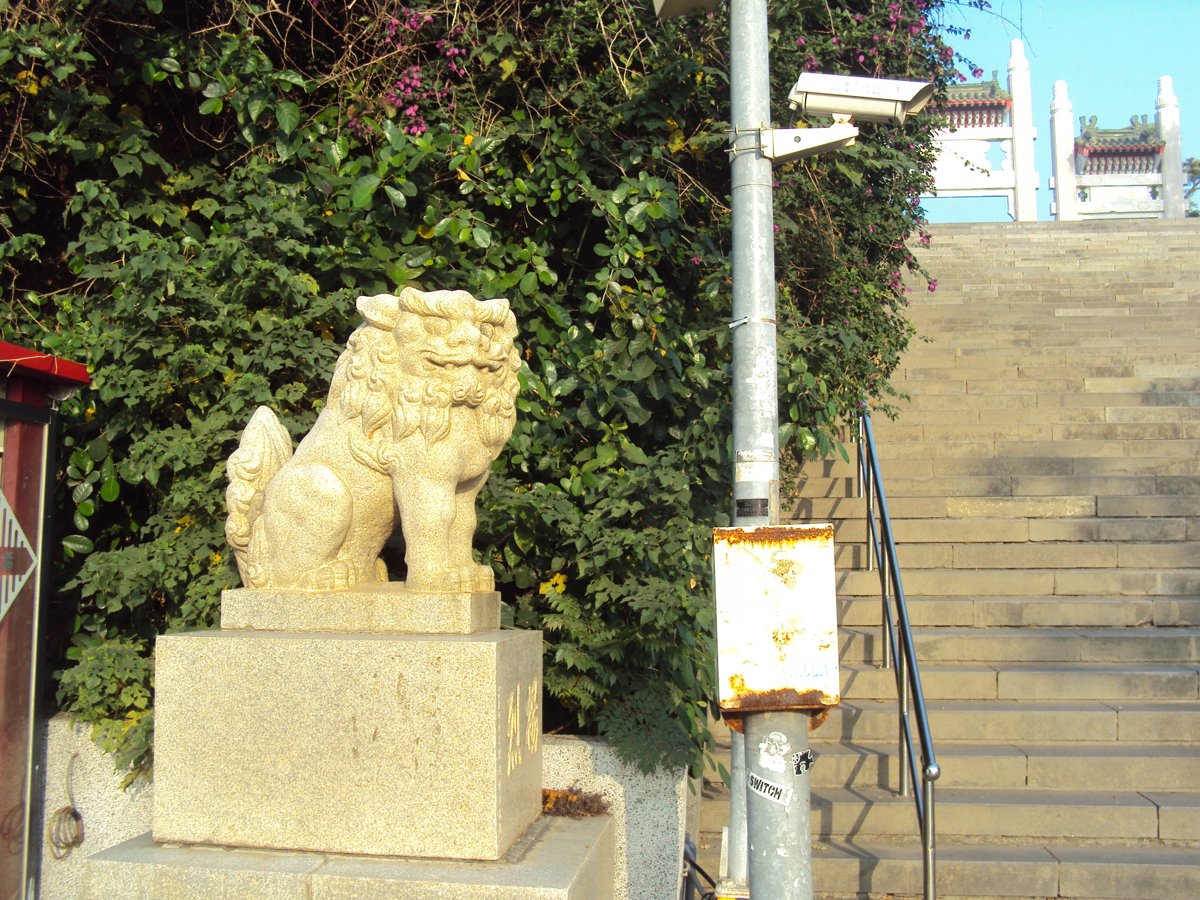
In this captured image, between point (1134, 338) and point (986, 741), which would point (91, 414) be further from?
point (1134, 338)

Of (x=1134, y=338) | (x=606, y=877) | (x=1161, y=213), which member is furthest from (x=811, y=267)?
(x=1161, y=213)

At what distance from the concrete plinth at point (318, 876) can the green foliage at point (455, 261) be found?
1093mm

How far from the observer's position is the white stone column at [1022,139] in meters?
23.1

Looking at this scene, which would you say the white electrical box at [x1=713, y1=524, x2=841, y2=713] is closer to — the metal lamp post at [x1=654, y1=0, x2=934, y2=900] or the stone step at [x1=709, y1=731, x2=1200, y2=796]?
the metal lamp post at [x1=654, y1=0, x2=934, y2=900]

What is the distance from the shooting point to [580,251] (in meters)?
5.53

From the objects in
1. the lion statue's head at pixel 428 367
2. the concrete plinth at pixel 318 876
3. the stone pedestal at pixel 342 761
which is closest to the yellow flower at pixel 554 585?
the stone pedestal at pixel 342 761

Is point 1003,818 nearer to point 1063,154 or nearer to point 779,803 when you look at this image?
point 779,803

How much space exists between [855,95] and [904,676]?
2.93 meters

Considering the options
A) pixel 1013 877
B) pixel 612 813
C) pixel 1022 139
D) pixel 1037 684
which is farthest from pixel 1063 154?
pixel 612 813

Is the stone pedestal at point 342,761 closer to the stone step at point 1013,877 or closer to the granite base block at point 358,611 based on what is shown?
the granite base block at point 358,611

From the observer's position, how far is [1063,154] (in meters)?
24.9

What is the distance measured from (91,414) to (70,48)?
1.79 meters

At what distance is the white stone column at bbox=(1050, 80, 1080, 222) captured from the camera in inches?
982

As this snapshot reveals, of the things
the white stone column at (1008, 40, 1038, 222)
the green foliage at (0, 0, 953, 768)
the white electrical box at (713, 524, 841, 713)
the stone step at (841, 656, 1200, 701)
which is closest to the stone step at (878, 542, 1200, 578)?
the stone step at (841, 656, 1200, 701)
